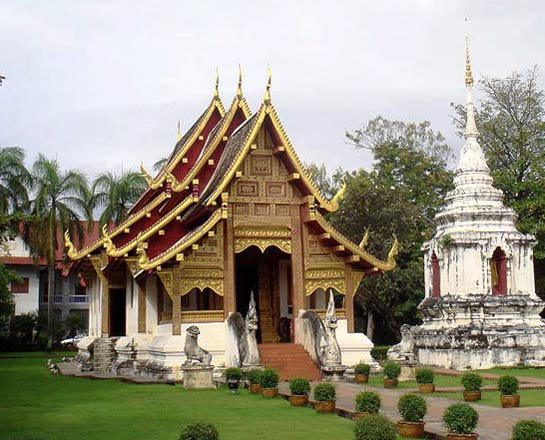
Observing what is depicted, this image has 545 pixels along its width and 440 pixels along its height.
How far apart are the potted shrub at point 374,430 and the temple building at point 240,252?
36.0ft

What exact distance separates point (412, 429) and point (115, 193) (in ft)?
118

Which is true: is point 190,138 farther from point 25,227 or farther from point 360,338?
point 25,227

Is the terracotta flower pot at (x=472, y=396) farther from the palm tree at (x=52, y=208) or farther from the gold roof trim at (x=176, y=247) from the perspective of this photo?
the palm tree at (x=52, y=208)

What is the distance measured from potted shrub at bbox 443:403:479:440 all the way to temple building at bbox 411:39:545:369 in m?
15.7

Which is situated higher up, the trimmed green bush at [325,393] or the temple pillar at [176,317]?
the temple pillar at [176,317]

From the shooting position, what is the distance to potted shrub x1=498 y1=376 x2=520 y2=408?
13.4 meters

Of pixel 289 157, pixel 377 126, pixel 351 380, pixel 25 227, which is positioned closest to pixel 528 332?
pixel 351 380

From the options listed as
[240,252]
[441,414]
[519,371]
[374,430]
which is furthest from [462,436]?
[519,371]

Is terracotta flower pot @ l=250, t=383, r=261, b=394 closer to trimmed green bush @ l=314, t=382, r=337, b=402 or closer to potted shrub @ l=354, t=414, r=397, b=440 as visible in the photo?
trimmed green bush @ l=314, t=382, r=337, b=402

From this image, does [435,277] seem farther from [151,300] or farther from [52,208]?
[52,208]

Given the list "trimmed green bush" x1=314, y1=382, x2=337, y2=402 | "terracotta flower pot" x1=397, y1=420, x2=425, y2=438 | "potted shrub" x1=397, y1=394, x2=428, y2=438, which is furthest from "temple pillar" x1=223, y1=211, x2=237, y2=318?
"terracotta flower pot" x1=397, y1=420, x2=425, y2=438

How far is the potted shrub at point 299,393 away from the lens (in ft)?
44.8

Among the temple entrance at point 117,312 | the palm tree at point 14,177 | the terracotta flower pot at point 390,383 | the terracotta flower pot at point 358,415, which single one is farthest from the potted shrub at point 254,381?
the palm tree at point 14,177

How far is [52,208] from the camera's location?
43.4 meters
